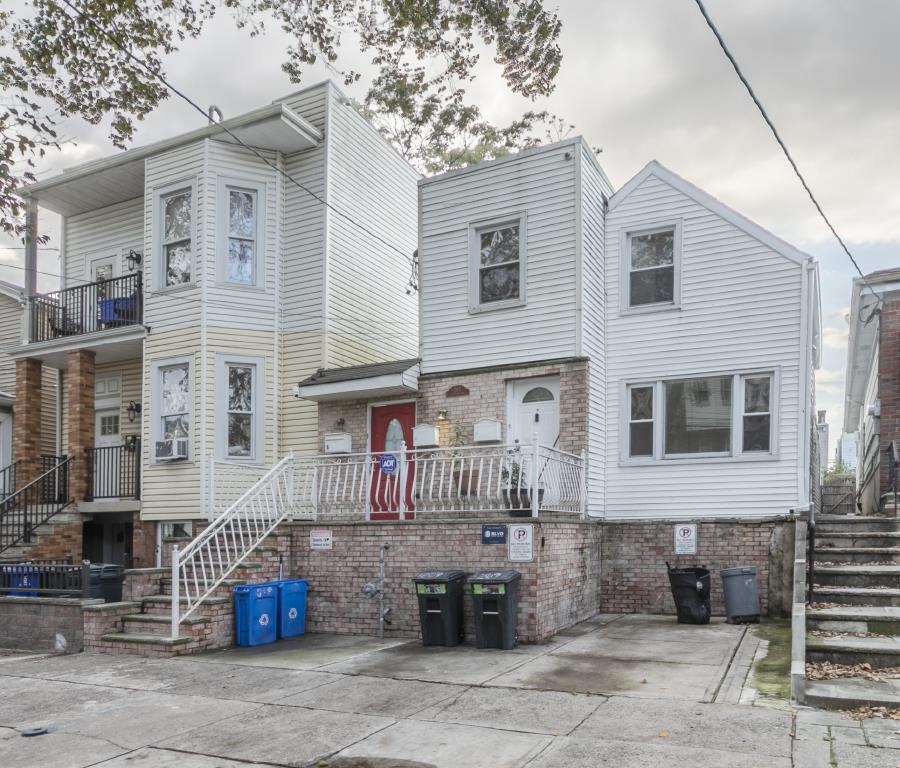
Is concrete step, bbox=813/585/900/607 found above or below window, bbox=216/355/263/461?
below

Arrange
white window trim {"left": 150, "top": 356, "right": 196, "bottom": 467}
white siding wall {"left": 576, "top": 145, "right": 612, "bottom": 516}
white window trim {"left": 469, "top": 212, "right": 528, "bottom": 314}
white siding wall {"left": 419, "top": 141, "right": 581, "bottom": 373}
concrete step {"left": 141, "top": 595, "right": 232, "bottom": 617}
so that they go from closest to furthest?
concrete step {"left": 141, "top": 595, "right": 232, "bottom": 617}
white siding wall {"left": 576, "top": 145, "right": 612, "bottom": 516}
white siding wall {"left": 419, "top": 141, "right": 581, "bottom": 373}
white window trim {"left": 469, "top": 212, "right": 528, "bottom": 314}
white window trim {"left": 150, "top": 356, "right": 196, "bottom": 467}

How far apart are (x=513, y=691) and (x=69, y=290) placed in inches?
511

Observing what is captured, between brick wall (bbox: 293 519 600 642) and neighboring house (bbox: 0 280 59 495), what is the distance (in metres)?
7.77

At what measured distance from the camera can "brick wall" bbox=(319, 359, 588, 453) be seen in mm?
12680

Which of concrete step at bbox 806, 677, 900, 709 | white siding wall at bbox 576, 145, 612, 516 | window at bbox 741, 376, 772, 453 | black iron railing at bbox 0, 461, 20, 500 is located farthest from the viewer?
black iron railing at bbox 0, 461, 20, 500

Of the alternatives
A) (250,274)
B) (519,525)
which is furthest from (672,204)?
(250,274)

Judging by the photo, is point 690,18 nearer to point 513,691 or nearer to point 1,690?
point 513,691

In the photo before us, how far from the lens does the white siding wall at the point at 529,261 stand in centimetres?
1314

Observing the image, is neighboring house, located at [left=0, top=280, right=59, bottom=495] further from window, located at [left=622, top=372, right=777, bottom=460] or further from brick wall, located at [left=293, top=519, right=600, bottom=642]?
window, located at [left=622, top=372, right=777, bottom=460]

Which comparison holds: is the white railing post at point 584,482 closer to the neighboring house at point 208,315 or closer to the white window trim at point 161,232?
the neighboring house at point 208,315

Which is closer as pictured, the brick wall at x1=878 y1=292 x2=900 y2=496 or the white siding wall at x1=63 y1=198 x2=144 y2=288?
the brick wall at x1=878 y1=292 x2=900 y2=496

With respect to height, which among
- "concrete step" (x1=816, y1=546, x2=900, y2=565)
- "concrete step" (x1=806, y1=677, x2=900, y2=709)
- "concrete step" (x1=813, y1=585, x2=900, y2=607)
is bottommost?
"concrete step" (x1=806, y1=677, x2=900, y2=709)

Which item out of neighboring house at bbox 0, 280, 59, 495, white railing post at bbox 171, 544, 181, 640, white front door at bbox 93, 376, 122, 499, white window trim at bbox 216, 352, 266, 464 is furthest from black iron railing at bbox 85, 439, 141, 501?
white railing post at bbox 171, 544, 181, 640

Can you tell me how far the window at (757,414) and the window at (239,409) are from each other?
27.2 ft
